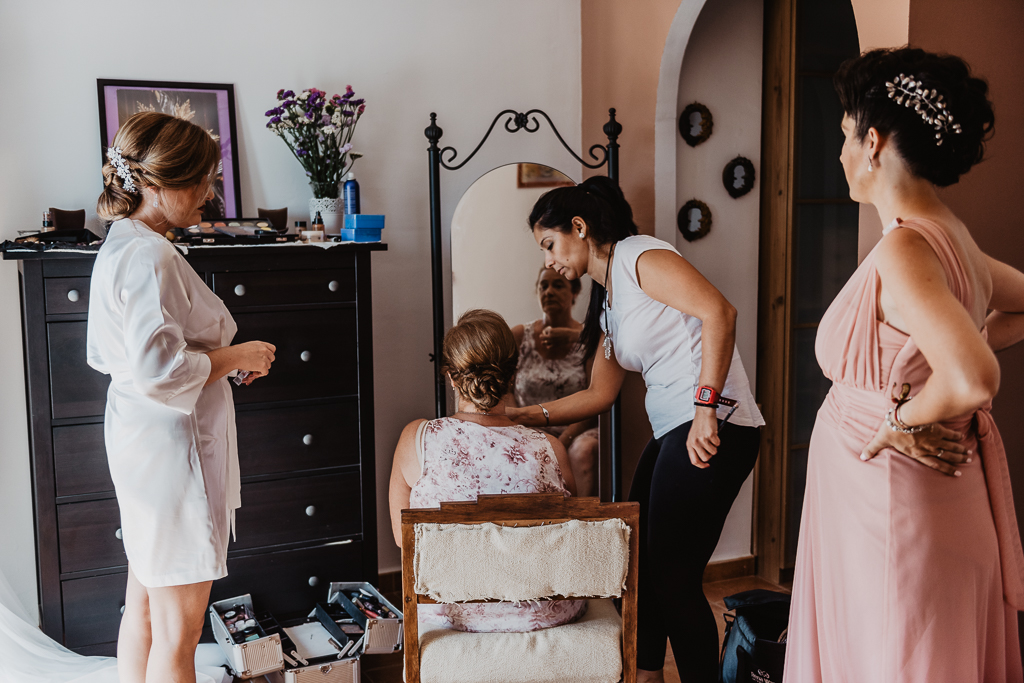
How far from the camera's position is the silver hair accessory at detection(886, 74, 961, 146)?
1.26 metres

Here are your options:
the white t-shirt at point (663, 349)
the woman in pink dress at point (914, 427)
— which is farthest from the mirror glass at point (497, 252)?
the woman in pink dress at point (914, 427)

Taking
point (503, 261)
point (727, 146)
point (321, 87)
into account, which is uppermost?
point (321, 87)

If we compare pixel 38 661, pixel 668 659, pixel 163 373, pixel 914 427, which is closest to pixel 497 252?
pixel 163 373

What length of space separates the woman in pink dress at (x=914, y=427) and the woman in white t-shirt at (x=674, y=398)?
42cm

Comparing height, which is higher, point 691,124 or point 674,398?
point 691,124

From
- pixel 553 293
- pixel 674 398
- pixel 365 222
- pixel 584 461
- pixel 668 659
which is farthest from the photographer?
pixel 584 461

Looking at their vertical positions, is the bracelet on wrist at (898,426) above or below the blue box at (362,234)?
below

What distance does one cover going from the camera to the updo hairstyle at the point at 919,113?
1268 millimetres

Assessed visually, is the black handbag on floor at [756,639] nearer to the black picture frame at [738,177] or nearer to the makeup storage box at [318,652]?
the makeup storage box at [318,652]

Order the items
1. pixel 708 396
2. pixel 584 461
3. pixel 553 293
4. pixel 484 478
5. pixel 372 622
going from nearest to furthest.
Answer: pixel 484 478 → pixel 708 396 → pixel 372 622 → pixel 553 293 → pixel 584 461

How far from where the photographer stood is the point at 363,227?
242 cm

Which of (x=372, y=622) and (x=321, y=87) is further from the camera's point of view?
(x=321, y=87)

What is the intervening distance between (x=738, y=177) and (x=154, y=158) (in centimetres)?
205

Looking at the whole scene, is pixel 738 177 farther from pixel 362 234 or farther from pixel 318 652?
pixel 318 652
